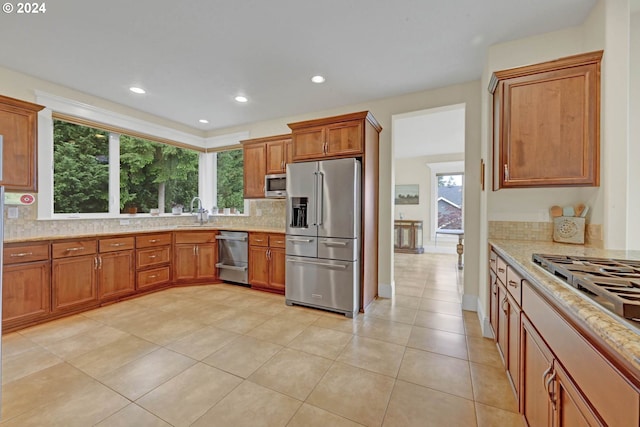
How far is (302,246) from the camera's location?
10.7ft

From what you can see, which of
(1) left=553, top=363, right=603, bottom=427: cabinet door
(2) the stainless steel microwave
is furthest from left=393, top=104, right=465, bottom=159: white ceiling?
(1) left=553, top=363, right=603, bottom=427: cabinet door

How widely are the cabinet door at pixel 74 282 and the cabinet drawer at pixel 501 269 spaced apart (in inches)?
165

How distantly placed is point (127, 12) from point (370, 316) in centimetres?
359

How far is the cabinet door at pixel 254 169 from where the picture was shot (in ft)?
14.0

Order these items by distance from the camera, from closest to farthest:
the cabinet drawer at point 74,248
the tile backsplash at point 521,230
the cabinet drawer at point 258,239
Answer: the tile backsplash at point 521,230
the cabinet drawer at point 74,248
the cabinet drawer at point 258,239

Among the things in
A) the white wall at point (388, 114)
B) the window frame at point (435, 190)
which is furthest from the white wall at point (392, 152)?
the window frame at point (435, 190)

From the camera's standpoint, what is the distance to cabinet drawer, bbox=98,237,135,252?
320 cm

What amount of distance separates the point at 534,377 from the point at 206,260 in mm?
4126

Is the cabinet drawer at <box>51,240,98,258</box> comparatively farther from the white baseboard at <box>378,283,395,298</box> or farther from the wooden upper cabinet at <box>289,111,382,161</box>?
the white baseboard at <box>378,283,395,298</box>

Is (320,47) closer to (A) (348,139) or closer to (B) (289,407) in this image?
(A) (348,139)

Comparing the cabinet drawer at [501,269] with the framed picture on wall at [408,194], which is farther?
the framed picture on wall at [408,194]

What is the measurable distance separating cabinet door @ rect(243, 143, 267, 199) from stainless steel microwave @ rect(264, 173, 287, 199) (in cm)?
23

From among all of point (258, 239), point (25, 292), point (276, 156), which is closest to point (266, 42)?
point (276, 156)

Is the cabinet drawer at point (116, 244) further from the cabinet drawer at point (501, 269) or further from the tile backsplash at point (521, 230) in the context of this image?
the tile backsplash at point (521, 230)
